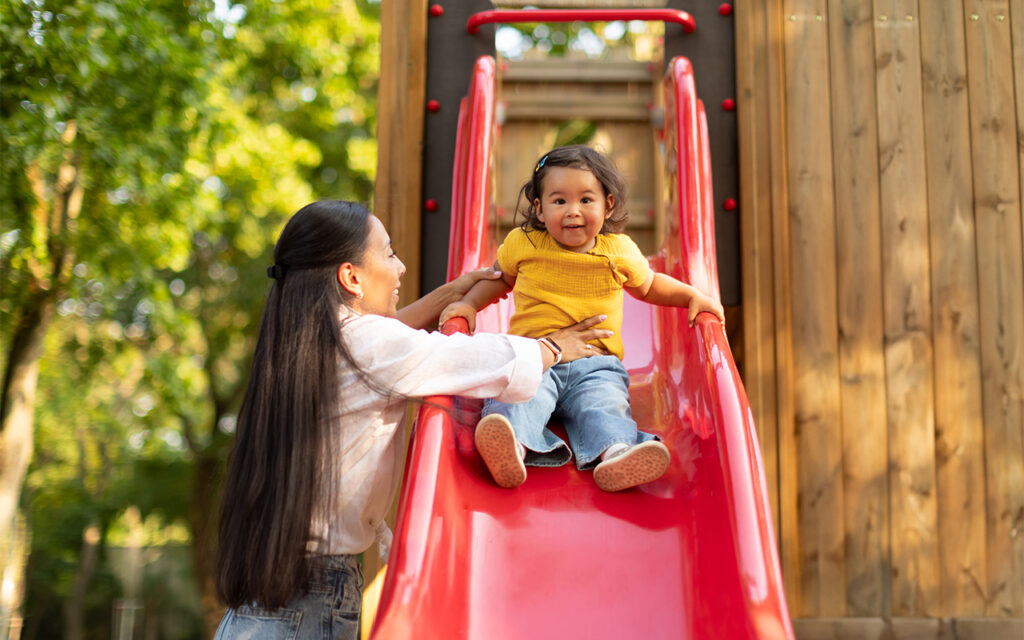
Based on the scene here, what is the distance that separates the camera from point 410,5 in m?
4.07

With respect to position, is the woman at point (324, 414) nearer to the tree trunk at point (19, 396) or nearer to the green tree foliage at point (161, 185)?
the green tree foliage at point (161, 185)

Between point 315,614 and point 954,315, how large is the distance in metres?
2.90

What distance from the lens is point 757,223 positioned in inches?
149

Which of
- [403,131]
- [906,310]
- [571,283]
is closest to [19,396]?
[403,131]

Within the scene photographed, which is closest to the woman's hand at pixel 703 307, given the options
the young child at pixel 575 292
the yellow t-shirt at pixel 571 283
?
the young child at pixel 575 292

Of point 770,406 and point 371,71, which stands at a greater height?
point 371,71

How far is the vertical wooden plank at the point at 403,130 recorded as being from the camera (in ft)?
12.7

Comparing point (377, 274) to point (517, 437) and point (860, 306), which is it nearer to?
point (517, 437)

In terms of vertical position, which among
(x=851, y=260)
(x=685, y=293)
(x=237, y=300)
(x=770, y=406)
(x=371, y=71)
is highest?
(x=371, y=71)

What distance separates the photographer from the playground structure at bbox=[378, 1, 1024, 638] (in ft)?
11.6

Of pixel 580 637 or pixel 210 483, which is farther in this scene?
pixel 210 483

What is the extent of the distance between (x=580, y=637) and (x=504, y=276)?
1178 millimetres

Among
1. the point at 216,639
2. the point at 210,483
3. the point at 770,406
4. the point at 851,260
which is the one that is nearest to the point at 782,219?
the point at 851,260

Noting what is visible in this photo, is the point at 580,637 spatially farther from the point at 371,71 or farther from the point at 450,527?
the point at 371,71
